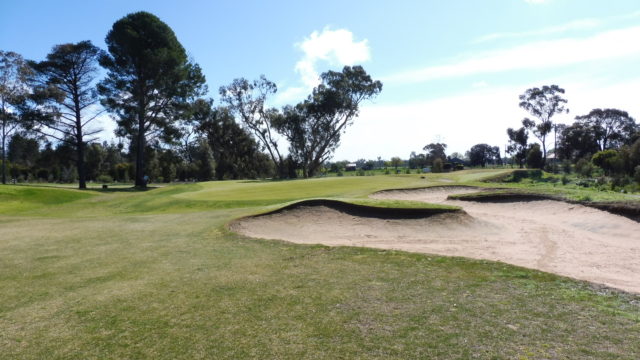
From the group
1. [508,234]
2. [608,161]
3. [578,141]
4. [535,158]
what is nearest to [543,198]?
[508,234]

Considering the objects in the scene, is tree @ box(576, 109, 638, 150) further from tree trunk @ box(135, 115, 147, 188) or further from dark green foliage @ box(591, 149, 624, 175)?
tree trunk @ box(135, 115, 147, 188)

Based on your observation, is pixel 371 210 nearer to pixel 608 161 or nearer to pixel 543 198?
pixel 543 198

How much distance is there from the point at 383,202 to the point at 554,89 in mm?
62413

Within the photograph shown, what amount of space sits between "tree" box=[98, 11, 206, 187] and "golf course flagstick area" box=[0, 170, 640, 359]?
34.0 metres

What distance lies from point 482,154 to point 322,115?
5304cm

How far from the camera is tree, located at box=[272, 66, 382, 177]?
59.0 meters

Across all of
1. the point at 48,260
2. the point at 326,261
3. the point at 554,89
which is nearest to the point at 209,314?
the point at 326,261

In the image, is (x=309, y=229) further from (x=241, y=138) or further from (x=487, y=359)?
(x=241, y=138)

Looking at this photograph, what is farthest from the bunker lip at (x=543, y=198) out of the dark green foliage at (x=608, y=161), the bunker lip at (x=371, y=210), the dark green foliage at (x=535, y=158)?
the dark green foliage at (x=535, y=158)

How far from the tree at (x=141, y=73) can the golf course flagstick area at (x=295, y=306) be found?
3396 centimetres

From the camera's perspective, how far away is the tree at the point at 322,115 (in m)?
59.0

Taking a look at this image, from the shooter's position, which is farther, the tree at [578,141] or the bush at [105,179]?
the tree at [578,141]

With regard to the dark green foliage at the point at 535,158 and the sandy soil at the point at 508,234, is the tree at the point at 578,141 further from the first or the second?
the sandy soil at the point at 508,234

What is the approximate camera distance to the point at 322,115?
6231 centimetres
